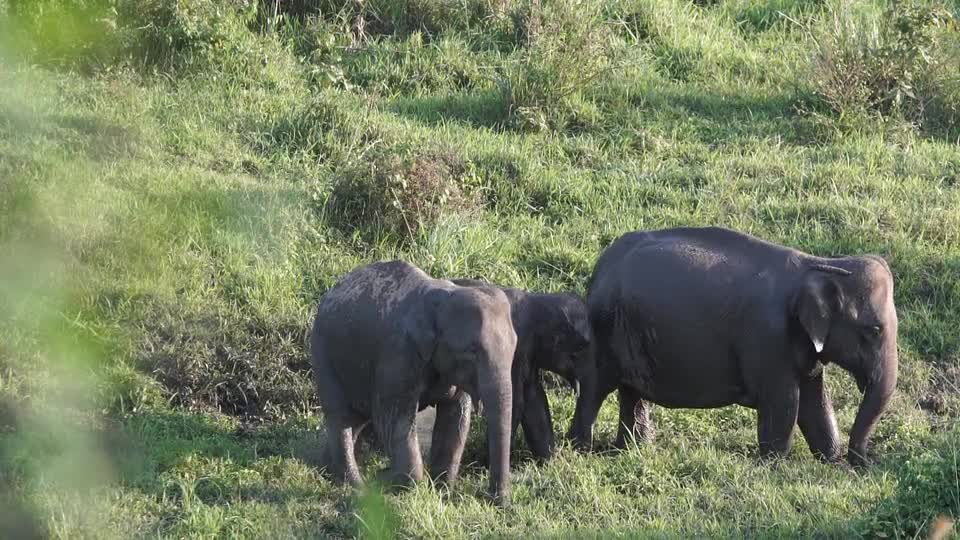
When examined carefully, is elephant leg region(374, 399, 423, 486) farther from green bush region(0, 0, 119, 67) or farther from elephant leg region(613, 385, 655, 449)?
green bush region(0, 0, 119, 67)

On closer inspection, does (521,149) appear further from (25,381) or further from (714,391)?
(25,381)

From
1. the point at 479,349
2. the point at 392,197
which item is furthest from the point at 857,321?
the point at 392,197

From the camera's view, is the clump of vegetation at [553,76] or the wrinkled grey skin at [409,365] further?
the clump of vegetation at [553,76]

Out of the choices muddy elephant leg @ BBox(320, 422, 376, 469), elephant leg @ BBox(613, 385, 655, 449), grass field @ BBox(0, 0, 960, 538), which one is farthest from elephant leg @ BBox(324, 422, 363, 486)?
elephant leg @ BBox(613, 385, 655, 449)

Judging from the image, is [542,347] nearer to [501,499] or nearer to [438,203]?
[501,499]

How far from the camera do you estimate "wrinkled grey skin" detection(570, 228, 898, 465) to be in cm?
816

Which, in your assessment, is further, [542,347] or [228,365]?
[228,365]

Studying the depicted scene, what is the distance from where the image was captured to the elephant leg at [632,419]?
8.77m

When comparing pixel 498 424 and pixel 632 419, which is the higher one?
pixel 498 424

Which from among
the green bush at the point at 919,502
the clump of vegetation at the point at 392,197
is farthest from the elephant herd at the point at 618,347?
the clump of vegetation at the point at 392,197

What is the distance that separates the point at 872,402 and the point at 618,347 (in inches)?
54.3

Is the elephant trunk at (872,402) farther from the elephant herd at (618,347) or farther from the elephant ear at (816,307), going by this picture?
the elephant ear at (816,307)

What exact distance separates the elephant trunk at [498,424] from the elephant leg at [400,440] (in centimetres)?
45

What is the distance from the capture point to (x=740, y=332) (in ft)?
27.3
